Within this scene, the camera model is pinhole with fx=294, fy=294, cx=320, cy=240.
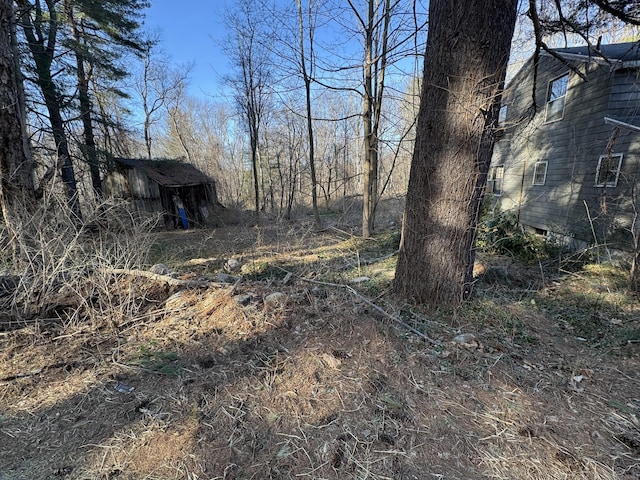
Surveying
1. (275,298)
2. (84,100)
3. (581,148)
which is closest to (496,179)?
(581,148)

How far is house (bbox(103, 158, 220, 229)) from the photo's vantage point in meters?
14.9

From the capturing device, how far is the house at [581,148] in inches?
245

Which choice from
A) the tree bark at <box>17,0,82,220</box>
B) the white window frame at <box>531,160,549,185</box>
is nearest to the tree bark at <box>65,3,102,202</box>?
the tree bark at <box>17,0,82,220</box>

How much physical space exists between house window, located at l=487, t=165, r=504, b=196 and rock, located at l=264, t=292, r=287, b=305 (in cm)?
1177

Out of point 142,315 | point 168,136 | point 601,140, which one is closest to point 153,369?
point 142,315

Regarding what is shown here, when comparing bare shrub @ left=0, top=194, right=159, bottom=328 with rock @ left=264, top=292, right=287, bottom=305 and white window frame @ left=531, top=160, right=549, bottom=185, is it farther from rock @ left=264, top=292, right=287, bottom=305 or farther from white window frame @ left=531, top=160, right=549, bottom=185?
white window frame @ left=531, top=160, right=549, bottom=185

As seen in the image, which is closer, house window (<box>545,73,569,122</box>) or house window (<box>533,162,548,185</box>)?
house window (<box>545,73,569,122</box>)

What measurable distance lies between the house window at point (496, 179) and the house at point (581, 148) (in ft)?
3.14

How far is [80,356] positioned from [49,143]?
11.3 meters

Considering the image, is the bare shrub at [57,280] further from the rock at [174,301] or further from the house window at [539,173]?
the house window at [539,173]

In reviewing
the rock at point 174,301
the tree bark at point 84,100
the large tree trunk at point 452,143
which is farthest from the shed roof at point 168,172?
the large tree trunk at point 452,143

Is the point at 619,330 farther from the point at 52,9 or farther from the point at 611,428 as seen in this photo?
the point at 52,9

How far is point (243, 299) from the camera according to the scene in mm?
3174

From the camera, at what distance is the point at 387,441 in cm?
170
